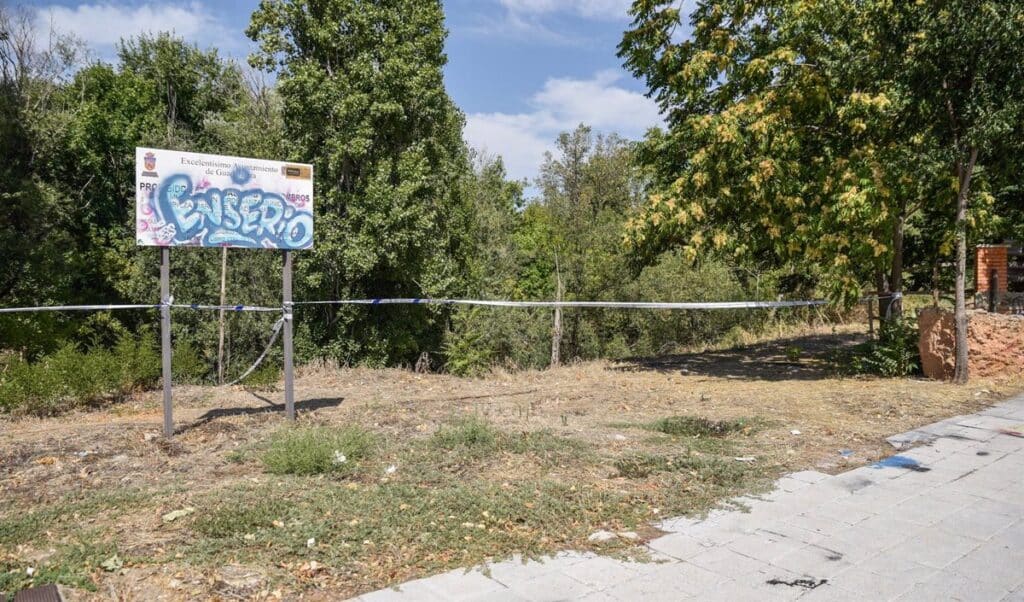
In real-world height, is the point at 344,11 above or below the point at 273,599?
above

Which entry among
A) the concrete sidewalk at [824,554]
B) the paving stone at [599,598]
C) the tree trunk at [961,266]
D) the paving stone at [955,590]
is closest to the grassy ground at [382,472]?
the concrete sidewalk at [824,554]

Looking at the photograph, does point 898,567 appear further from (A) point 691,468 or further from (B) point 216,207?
(B) point 216,207

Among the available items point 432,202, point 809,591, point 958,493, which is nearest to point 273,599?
point 809,591

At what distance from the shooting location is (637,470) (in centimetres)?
555

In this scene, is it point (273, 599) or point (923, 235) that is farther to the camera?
point (923, 235)

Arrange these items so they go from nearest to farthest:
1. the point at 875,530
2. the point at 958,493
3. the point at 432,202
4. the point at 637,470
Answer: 1. the point at 875,530
2. the point at 958,493
3. the point at 637,470
4. the point at 432,202

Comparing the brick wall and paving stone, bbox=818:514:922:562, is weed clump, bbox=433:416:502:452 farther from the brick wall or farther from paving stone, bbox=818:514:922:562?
the brick wall

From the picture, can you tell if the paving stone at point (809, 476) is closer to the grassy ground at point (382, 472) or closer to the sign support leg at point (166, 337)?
the grassy ground at point (382, 472)

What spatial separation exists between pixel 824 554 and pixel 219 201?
6285 millimetres

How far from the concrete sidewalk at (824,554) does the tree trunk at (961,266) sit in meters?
4.04

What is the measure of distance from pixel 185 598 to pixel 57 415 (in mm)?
6306

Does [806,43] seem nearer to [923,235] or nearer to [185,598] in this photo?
[923,235]

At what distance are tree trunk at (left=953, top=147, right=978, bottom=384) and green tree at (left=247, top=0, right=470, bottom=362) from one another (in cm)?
1205

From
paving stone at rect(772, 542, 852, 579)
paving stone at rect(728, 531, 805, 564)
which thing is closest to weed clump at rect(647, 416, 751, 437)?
paving stone at rect(728, 531, 805, 564)
